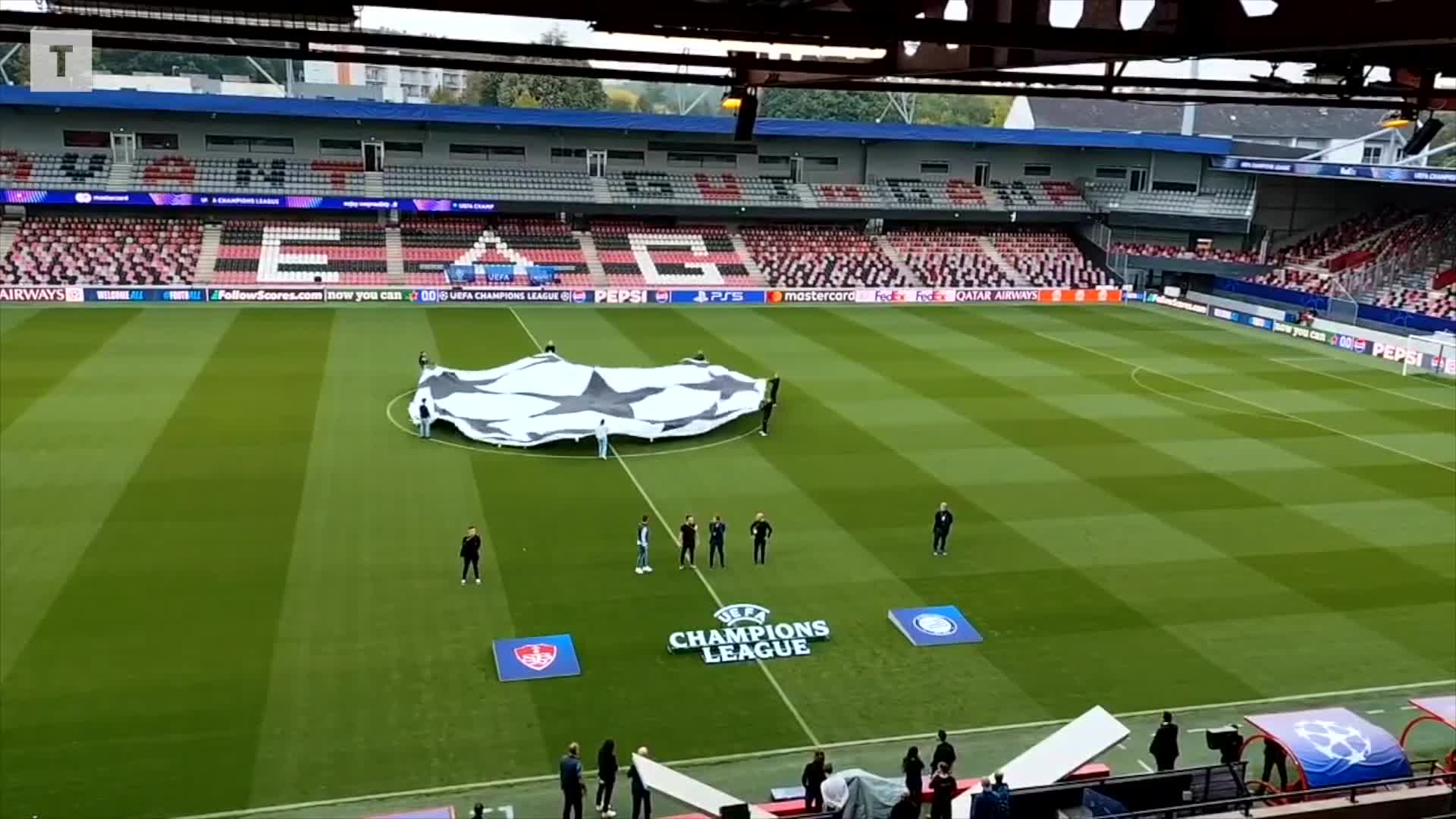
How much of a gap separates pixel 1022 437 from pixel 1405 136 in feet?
207

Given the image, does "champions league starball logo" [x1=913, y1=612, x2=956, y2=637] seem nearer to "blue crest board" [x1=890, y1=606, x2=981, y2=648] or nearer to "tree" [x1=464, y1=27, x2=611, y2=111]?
"blue crest board" [x1=890, y1=606, x2=981, y2=648]

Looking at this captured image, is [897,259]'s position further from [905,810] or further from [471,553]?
[905,810]

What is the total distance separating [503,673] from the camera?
17.0 meters

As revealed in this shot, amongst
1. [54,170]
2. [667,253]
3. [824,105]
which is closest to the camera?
[54,170]

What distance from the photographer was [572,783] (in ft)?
43.1

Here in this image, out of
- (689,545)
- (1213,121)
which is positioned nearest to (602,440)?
(689,545)

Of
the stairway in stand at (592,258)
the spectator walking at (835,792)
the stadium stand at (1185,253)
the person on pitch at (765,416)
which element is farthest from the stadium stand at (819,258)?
the spectator walking at (835,792)

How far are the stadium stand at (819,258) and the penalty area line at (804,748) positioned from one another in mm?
42905

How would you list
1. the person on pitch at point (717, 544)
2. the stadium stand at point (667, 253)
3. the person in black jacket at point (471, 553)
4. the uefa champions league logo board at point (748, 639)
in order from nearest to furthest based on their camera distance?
1. the uefa champions league logo board at point (748, 639)
2. the person in black jacket at point (471, 553)
3. the person on pitch at point (717, 544)
4. the stadium stand at point (667, 253)

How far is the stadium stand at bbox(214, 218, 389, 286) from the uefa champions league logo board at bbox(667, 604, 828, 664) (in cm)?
3935

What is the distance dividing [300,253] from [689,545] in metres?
40.0

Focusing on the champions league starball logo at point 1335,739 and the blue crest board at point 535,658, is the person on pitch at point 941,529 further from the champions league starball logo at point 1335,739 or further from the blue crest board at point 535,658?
the champions league starball logo at point 1335,739

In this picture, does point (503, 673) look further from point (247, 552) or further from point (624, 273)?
point (624, 273)

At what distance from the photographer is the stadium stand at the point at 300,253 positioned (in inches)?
2064
